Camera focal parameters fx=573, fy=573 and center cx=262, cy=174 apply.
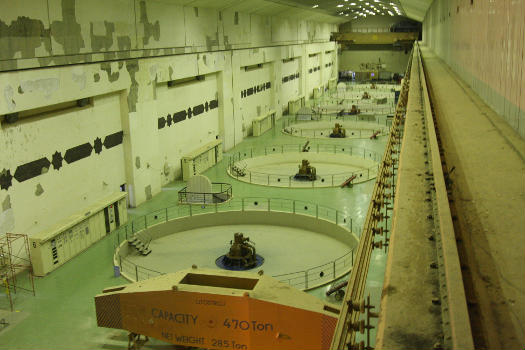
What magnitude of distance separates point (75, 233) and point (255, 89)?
16.0 meters

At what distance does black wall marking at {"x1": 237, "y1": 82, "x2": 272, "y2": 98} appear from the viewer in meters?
24.6

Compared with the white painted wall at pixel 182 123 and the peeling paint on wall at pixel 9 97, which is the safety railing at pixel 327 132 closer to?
the white painted wall at pixel 182 123

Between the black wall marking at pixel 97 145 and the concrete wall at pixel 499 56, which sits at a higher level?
the concrete wall at pixel 499 56

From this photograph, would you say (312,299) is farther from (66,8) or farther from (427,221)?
(66,8)

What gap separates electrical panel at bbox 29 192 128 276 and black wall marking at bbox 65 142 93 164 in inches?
42.3

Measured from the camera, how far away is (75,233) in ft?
37.8

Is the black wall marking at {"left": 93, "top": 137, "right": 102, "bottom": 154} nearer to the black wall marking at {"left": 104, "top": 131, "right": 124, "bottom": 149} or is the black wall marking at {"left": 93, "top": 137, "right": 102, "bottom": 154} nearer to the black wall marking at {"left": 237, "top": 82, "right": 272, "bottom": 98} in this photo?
the black wall marking at {"left": 104, "top": 131, "right": 124, "bottom": 149}

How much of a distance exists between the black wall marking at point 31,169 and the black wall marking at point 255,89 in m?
13.8

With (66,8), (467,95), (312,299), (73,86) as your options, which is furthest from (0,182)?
(467,95)

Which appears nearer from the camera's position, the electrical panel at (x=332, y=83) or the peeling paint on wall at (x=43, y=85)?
the peeling paint on wall at (x=43, y=85)

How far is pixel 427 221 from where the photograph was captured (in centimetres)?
272

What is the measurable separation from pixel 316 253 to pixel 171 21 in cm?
839

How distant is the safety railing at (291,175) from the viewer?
57.9ft

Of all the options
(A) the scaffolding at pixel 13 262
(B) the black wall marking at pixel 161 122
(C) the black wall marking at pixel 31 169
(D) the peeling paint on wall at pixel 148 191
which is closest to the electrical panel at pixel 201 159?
(B) the black wall marking at pixel 161 122
